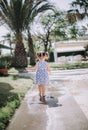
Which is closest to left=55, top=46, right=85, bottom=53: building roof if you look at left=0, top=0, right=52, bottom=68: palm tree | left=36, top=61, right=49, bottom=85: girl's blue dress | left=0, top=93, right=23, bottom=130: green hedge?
left=0, top=0, right=52, bottom=68: palm tree

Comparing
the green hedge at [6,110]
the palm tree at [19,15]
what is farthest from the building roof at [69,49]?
the green hedge at [6,110]

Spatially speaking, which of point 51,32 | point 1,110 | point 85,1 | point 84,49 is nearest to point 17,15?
point 85,1

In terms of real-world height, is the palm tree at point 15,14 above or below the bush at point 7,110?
above

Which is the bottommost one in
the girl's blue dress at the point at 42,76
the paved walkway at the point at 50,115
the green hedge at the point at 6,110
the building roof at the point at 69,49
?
the paved walkway at the point at 50,115

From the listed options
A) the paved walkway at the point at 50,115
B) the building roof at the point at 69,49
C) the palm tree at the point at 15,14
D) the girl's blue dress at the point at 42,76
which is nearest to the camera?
the paved walkway at the point at 50,115

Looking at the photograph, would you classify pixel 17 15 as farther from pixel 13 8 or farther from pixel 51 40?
pixel 51 40

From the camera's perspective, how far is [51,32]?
52.8 metres

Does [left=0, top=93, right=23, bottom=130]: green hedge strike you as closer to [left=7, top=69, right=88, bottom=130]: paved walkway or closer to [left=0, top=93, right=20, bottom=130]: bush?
[left=0, top=93, right=20, bottom=130]: bush

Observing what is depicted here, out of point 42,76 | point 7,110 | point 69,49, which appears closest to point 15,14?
point 42,76

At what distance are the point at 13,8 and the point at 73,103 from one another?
17334 mm

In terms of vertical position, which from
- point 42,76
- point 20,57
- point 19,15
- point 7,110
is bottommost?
point 7,110

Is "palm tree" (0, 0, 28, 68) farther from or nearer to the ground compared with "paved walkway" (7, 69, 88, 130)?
farther from the ground

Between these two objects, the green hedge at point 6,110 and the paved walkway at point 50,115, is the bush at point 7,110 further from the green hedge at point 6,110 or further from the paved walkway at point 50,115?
the paved walkway at point 50,115

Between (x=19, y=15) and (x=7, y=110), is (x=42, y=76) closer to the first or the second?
(x=7, y=110)
